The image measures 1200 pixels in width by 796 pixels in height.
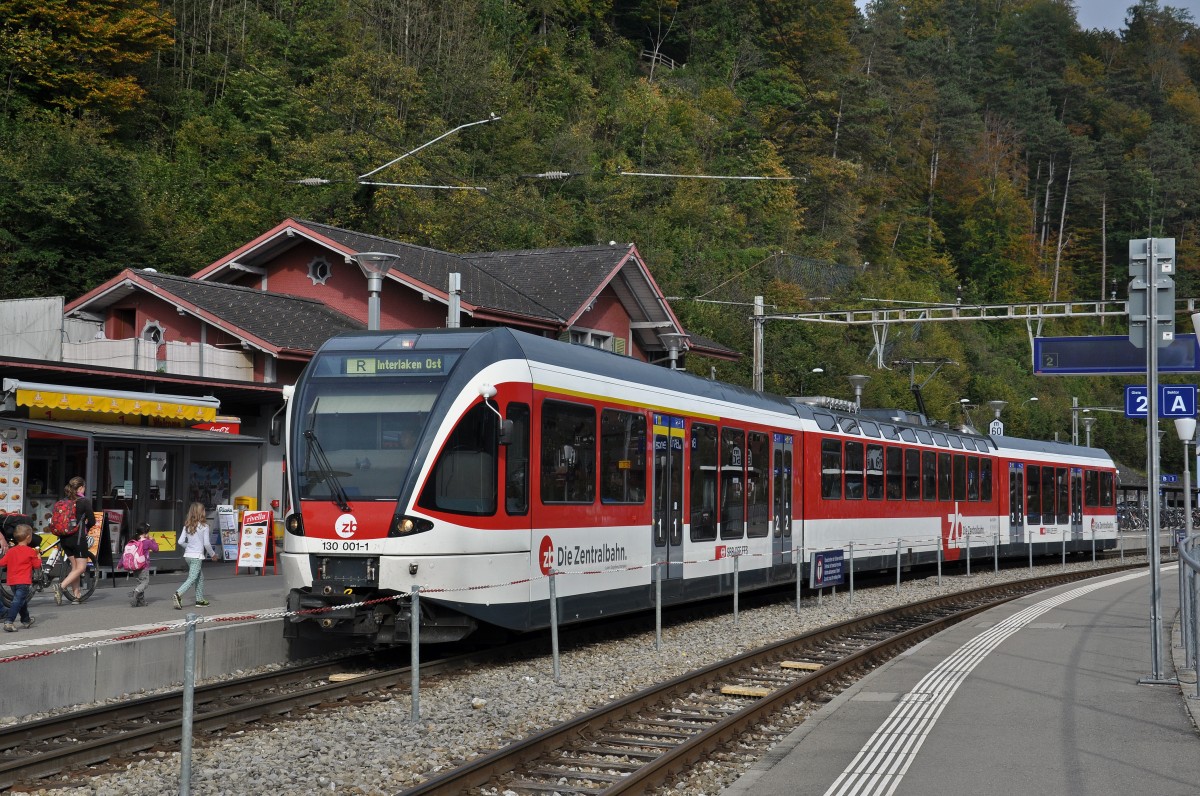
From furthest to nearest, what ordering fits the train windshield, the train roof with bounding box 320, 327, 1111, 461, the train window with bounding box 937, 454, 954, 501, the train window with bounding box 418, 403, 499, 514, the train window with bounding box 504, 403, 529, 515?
the train window with bounding box 937, 454, 954, 501 → the train roof with bounding box 320, 327, 1111, 461 → the train window with bounding box 504, 403, 529, 515 → the train windshield → the train window with bounding box 418, 403, 499, 514

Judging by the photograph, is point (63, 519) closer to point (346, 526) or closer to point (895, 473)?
point (346, 526)

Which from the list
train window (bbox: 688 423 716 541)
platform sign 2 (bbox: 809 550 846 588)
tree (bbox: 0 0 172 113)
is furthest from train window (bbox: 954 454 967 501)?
tree (bbox: 0 0 172 113)

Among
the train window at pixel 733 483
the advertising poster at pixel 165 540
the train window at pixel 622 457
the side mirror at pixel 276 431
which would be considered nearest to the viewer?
the side mirror at pixel 276 431

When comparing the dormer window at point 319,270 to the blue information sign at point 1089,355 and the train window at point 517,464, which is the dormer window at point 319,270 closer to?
the blue information sign at point 1089,355

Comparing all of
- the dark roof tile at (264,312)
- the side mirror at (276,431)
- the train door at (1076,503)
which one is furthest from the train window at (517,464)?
the train door at (1076,503)

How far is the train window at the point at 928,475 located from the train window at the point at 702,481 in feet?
37.7

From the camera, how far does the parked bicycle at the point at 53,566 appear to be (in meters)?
16.8

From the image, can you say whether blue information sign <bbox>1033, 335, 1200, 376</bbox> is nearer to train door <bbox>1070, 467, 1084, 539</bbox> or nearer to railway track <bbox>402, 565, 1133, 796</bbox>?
railway track <bbox>402, 565, 1133, 796</bbox>

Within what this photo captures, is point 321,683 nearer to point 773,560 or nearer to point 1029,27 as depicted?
point 773,560

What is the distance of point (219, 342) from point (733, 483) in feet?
46.6

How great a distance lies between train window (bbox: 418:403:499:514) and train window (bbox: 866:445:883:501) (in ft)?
46.5

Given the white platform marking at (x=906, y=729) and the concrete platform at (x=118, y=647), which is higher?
the concrete platform at (x=118, y=647)

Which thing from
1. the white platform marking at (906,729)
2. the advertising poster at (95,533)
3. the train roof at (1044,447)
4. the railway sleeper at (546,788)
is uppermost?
the train roof at (1044,447)

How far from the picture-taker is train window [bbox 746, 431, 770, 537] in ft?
66.9
